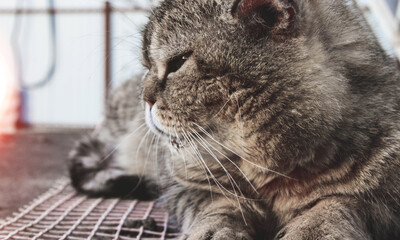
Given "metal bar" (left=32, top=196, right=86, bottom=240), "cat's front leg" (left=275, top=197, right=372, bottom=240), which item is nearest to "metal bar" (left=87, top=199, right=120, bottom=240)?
"metal bar" (left=32, top=196, right=86, bottom=240)

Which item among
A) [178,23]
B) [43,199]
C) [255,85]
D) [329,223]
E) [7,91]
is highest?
[178,23]

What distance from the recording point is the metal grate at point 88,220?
3.01 feet

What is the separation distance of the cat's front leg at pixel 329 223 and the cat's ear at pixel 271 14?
357 millimetres

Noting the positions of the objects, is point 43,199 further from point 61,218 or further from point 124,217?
point 124,217

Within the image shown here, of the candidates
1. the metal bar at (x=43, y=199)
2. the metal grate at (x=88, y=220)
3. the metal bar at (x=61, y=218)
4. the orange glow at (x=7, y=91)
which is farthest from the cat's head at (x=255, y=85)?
the orange glow at (x=7, y=91)

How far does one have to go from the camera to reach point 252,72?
2.61ft

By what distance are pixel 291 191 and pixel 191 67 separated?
0.34 meters

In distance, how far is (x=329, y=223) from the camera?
0.75 meters

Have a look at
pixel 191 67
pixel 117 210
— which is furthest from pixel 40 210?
pixel 191 67

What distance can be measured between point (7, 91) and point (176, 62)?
2.68 meters

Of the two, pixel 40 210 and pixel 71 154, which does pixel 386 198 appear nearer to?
pixel 40 210

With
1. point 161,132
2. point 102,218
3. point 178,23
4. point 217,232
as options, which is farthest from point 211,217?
point 178,23

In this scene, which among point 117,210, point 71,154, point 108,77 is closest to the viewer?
point 117,210

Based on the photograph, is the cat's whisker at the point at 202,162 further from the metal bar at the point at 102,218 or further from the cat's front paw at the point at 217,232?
the metal bar at the point at 102,218
